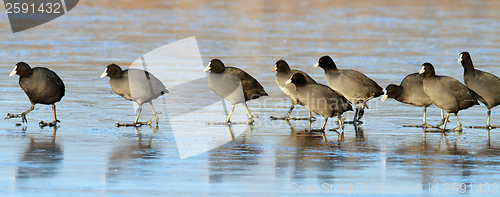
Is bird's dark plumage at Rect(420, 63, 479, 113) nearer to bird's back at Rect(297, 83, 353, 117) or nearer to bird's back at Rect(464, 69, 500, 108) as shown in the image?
bird's back at Rect(464, 69, 500, 108)

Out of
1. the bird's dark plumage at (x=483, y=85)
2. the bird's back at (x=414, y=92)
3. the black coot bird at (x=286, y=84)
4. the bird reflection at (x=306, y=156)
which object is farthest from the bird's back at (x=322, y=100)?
the bird's dark plumage at (x=483, y=85)

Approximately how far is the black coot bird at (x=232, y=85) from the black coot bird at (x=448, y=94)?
2.94 meters

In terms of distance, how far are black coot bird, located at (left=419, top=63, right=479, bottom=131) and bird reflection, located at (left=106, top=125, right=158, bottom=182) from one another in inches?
178

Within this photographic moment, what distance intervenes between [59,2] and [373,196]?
4913cm

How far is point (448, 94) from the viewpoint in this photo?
1074cm

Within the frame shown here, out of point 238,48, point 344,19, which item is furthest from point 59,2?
point 238,48

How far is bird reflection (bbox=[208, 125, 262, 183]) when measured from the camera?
7754mm

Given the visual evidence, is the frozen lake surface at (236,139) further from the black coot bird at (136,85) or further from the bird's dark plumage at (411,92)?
the black coot bird at (136,85)

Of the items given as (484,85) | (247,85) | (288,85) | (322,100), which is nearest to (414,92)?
(484,85)

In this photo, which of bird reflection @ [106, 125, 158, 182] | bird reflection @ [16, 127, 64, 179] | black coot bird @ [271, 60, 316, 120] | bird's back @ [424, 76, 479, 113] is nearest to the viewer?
bird reflection @ [16, 127, 64, 179]

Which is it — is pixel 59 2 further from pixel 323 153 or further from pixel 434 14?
pixel 323 153

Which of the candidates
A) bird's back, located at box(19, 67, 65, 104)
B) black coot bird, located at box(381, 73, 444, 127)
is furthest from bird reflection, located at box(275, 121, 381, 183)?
bird's back, located at box(19, 67, 65, 104)

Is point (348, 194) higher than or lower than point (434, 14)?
higher

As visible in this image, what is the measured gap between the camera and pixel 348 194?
6953mm
